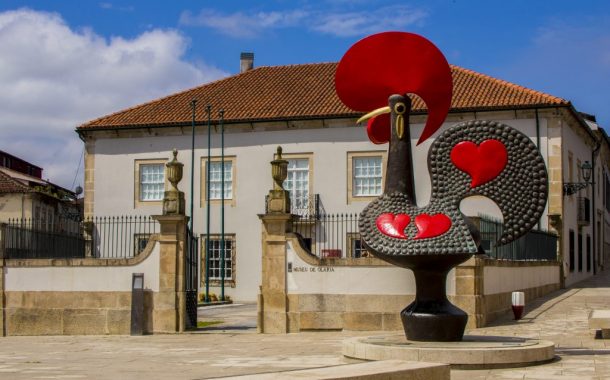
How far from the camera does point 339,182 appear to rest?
29766mm

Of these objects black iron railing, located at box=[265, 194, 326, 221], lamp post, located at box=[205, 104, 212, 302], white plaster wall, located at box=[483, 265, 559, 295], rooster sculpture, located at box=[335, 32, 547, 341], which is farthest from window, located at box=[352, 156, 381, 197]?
rooster sculpture, located at box=[335, 32, 547, 341]

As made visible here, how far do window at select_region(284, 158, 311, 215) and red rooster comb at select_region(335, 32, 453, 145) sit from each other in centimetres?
1742

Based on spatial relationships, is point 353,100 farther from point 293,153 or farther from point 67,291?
point 293,153

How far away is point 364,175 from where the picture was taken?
2966cm

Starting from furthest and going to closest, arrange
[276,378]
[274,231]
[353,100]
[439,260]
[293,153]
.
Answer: [293,153], [274,231], [353,100], [439,260], [276,378]

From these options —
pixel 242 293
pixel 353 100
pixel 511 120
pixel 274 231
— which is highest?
pixel 511 120

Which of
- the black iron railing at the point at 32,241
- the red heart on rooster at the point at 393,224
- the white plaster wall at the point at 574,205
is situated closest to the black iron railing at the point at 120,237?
the black iron railing at the point at 32,241

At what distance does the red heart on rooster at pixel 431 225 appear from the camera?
11641 mm

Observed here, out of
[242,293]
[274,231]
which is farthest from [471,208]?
[274,231]

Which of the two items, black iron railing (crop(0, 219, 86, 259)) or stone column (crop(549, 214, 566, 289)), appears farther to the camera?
stone column (crop(549, 214, 566, 289))

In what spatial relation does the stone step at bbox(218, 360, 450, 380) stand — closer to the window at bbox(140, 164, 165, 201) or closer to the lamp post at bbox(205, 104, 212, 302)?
the lamp post at bbox(205, 104, 212, 302)

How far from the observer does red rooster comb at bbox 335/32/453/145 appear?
12.1 m

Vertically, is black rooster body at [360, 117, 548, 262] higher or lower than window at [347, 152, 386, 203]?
lower

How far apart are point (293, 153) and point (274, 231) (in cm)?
1345
